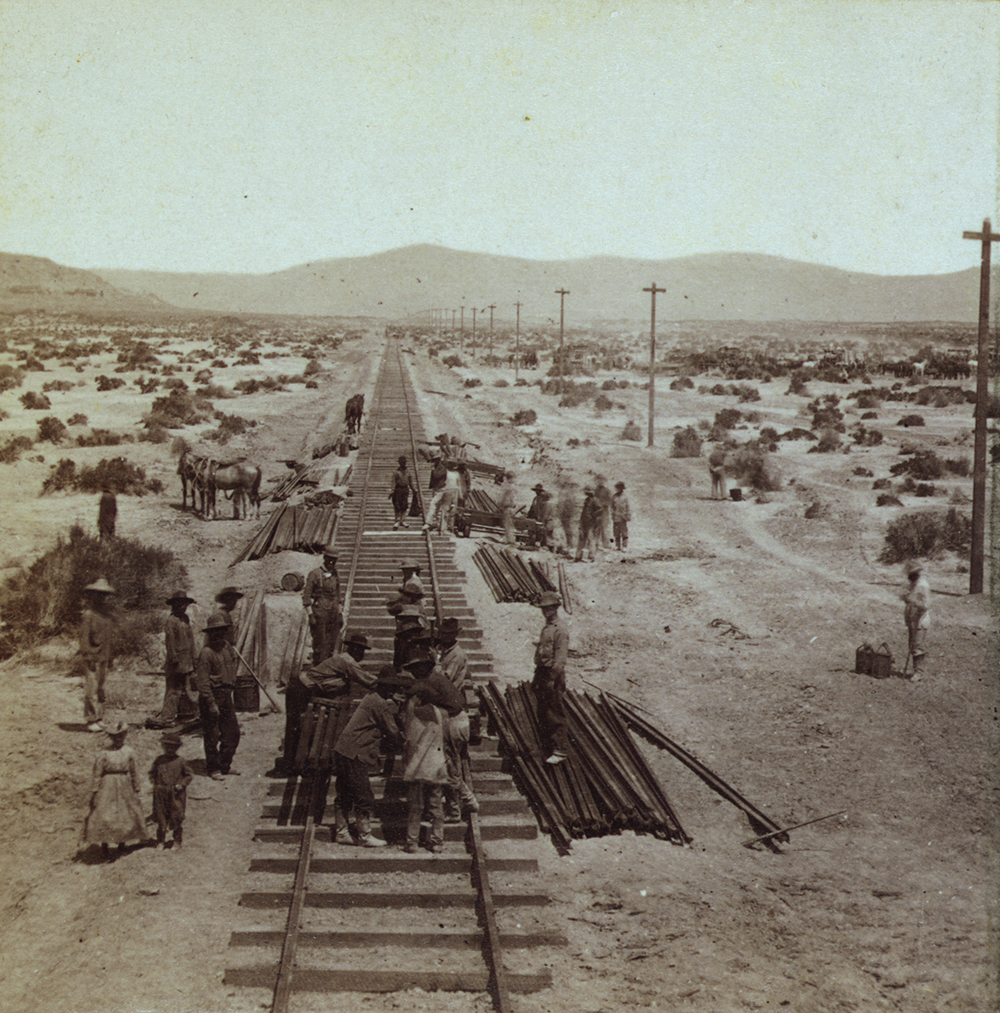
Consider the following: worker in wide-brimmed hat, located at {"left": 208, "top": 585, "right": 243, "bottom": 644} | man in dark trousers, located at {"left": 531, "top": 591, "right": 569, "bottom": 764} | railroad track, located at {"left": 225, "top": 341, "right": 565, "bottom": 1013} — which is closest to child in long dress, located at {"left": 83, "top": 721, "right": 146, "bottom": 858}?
railroad track, located at {"left": 225, "top": 341, "right": 565, "bottom": 1013}

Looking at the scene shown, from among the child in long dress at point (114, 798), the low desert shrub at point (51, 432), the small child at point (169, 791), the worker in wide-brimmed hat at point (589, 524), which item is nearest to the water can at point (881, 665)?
the worker in wide-brimmed hat at point (589, 524)

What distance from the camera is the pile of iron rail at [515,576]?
54.9 ft

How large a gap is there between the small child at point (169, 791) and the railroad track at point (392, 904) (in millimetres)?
752

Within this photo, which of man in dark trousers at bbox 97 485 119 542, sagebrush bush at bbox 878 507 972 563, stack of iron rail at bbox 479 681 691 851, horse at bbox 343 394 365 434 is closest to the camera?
stack of iron rail at bbox 479 681 691 851

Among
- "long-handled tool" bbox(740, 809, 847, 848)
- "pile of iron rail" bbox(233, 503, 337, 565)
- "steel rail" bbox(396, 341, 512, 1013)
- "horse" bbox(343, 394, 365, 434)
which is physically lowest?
"long-handled tool" bbox(740, 809, 847, 848)

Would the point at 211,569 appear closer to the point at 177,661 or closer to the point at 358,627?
the point at 358,627

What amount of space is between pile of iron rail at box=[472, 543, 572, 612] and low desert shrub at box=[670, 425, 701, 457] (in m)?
14.8

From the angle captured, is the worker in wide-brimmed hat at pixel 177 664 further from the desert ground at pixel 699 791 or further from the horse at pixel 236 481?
the horse at pixel 236 481

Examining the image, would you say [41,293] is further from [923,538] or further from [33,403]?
[923,538]

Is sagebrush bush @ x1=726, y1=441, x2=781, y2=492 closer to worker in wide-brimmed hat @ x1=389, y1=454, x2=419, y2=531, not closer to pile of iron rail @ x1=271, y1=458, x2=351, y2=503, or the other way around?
pile of iron rail @ x1=271, y1=458, x2=351, y2=503

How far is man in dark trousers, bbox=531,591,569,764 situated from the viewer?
10391mm

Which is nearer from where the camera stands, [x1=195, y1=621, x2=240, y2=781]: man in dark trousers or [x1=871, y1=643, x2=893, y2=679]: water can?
[x1=195, y1=621, x2=240, y2=781]: man in dark trousers

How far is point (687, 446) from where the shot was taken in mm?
33219

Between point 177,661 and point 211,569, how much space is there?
7.82 metres
